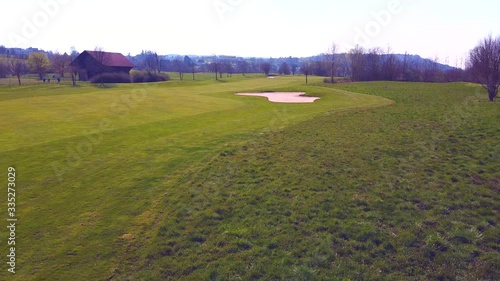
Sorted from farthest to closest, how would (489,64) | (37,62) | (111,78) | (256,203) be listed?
(37,62)
(111,78)
(489,64)
(256,203)

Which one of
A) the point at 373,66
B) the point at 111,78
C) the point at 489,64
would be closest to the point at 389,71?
the point at 373,66

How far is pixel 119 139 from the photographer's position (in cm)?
1817

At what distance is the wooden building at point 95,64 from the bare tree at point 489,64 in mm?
76573

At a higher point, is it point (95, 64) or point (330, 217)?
point (95, 64)

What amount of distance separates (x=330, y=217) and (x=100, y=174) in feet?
29.6

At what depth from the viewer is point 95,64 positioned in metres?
81.7

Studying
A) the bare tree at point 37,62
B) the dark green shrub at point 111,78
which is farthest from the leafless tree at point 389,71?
the bare tree at point 37,62

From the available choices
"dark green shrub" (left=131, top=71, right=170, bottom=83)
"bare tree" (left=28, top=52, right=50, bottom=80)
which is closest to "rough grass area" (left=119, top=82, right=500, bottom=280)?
"dark green shrub" (left=131, top=71, right=170, bottom=83)

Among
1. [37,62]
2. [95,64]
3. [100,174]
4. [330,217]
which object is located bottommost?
[330,217]

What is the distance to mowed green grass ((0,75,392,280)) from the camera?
8047 mm

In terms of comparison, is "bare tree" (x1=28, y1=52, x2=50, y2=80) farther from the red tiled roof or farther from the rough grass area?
the rough grass area

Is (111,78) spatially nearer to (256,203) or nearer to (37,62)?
(37,62)

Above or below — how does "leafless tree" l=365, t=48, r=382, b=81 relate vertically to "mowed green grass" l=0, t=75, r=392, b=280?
above

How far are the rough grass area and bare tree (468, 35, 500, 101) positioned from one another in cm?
2496
